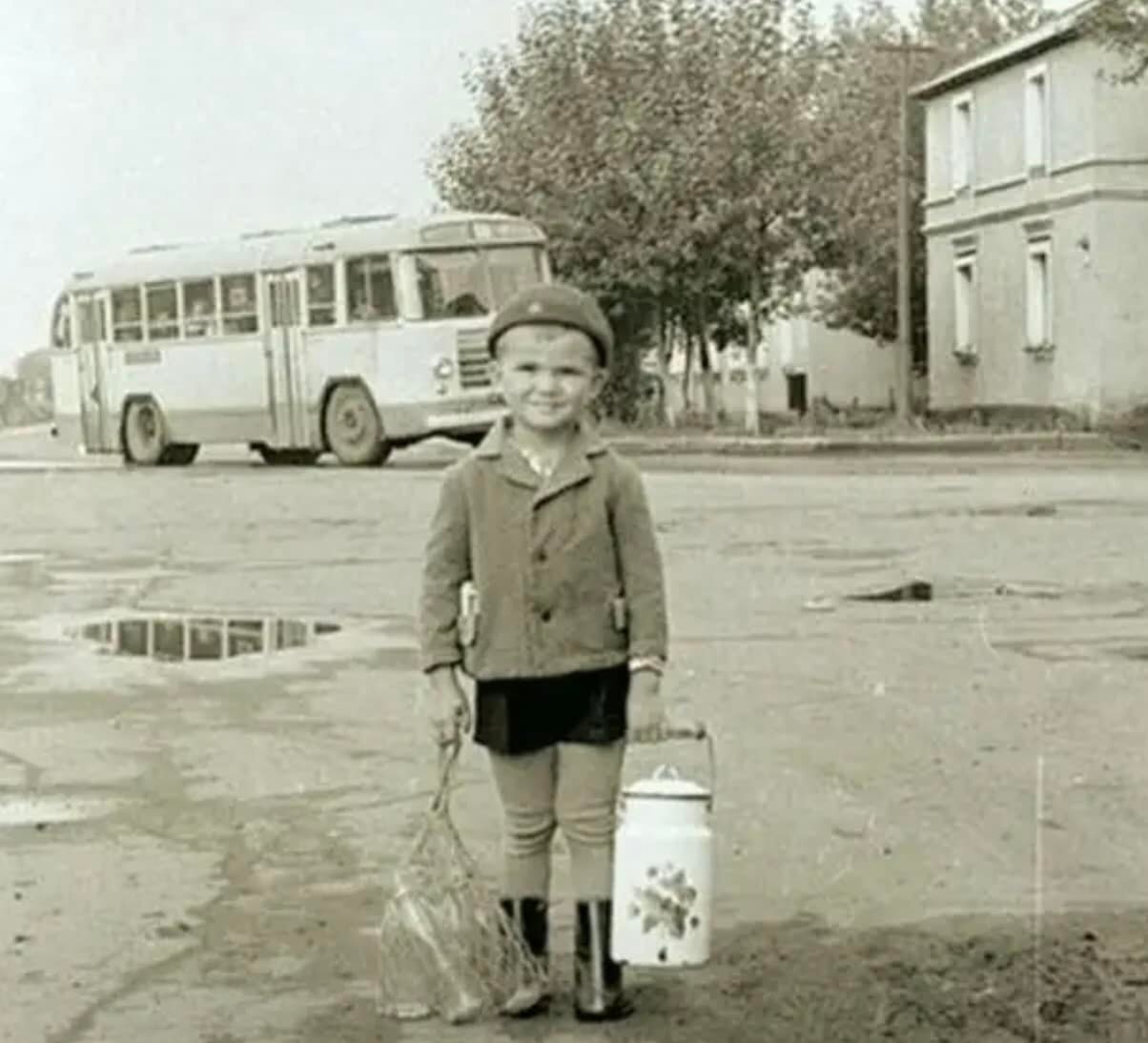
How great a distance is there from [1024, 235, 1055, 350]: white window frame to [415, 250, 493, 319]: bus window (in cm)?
1565

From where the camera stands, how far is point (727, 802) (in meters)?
7.78

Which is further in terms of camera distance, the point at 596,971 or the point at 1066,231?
the point at 1066,231

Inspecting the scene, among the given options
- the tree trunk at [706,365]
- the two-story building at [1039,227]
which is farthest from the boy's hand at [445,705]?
the tree trunk at [706,365]

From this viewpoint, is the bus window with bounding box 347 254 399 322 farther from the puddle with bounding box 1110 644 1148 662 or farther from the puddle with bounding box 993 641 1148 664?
the puddle with bounding box 1110 644 1148 662

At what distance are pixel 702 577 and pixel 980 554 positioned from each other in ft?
7.38

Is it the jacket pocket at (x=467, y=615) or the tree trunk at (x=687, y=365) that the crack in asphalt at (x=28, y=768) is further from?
the tree trunk at (x=687, y=365)

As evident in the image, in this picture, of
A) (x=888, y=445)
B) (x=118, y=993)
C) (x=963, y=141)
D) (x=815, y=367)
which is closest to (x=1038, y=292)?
(x=963, y=141)

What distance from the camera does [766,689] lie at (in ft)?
34.1

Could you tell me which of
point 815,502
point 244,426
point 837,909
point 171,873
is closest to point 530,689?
point 837,909

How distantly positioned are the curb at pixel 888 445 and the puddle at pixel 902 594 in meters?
21.8

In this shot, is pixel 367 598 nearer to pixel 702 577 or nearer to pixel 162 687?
pixel 702 577

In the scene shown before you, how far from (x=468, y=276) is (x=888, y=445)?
7469mm

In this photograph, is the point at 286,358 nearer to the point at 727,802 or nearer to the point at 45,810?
the point at 45,810

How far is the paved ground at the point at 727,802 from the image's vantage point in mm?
5348
